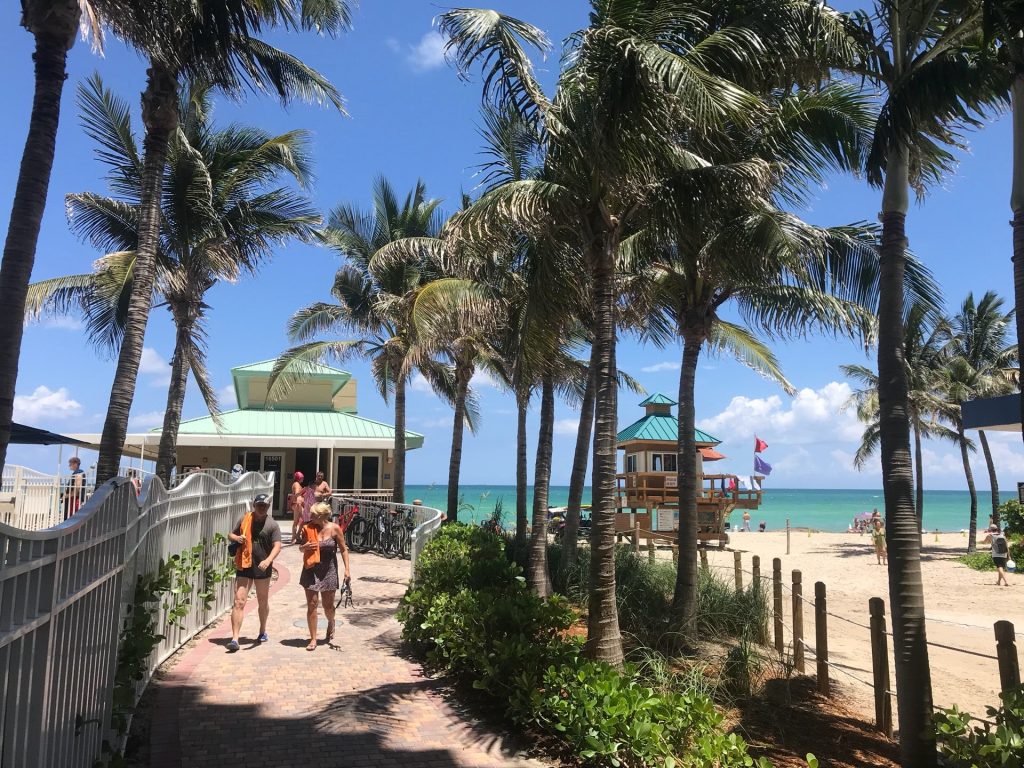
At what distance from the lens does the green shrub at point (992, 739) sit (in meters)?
4.42

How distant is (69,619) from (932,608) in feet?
59.9

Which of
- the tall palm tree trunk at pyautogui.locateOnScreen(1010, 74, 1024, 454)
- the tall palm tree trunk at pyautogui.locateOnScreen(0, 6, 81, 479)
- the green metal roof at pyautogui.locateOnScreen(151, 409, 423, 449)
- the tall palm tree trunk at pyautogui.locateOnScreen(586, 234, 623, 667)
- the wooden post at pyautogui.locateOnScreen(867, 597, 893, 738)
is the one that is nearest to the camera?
the tall palm tree trunk at pyautogui.locateOnScreen(1010, 74, 1024, 454)

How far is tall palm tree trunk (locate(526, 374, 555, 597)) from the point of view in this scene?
36.1 feet

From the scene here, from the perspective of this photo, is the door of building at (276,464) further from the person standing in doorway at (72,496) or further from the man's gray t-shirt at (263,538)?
the man's gray t-shirt at (263,538)

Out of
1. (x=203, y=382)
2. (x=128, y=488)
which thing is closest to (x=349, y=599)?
(x=128, y=488)

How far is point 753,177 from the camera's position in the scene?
22.6 feet

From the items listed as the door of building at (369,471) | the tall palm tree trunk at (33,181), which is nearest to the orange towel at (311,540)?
the tall palm tree trunk at (33,181)

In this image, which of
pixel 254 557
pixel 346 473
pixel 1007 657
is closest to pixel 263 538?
pixel 254 557

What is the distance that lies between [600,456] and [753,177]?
10.1 ft

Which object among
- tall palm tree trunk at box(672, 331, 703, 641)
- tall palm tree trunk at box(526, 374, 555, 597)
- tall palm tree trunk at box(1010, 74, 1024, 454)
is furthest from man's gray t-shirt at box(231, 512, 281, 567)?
tall palm tree trunk at box(1010, 74, 1024, 454)

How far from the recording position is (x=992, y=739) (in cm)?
466

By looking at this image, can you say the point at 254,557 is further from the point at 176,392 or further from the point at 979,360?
the point at 979,360

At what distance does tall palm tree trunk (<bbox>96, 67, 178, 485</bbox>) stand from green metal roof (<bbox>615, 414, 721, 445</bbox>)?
1974cm

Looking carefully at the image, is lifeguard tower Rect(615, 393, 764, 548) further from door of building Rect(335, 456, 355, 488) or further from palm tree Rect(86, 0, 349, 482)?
palm tree Rect(86, 0, 349, 482)
